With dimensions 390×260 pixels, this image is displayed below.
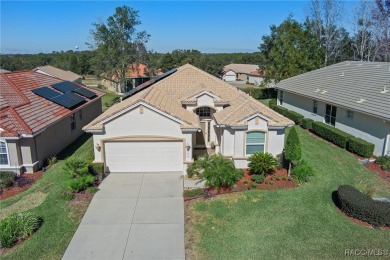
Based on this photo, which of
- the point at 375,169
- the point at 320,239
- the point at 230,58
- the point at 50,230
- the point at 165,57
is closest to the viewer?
the point at 320,239

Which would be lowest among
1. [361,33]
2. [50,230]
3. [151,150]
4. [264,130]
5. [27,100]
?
[50,230]

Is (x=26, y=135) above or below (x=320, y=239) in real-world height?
above

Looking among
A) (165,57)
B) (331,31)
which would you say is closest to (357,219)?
(331,31)

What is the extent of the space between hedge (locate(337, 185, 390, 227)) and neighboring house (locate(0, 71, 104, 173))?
1447cm

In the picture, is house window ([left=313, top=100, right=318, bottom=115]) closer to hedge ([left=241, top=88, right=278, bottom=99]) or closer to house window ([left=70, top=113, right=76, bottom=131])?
hedge ([left=241, top=88, right=278, bottom=99])

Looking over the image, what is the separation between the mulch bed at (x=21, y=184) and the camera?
47.4 ft

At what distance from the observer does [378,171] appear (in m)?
16.3

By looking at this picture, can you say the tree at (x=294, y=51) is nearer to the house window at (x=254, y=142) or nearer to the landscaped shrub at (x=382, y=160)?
the landscaped shrub at (x=382, y=160)

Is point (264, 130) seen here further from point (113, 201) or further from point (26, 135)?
point (26, 135)

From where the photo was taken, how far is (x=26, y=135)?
15500 mm

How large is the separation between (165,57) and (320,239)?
213 feet

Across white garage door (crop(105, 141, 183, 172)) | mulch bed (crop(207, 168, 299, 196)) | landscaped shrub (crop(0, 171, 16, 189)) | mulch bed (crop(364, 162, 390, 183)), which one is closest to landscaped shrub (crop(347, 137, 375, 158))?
mulch bed (crop(364, 162, 390, 183))

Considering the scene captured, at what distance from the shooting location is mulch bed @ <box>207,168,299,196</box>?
13922 mm

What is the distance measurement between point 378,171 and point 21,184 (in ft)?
58.6
